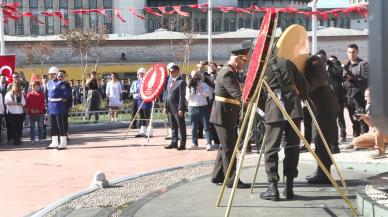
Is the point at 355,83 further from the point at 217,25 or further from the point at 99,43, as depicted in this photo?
the point at 217,25

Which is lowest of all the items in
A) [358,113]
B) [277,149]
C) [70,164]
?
[70,164]

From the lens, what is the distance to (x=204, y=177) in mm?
8602

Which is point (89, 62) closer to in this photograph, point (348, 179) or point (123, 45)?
point (123, 45)

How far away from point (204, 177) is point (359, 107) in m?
4.68

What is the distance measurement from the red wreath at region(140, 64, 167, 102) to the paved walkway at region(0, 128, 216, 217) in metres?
1.15

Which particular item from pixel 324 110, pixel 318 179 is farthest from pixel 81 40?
pixel 318 179

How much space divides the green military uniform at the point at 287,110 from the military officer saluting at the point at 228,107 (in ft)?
3.24

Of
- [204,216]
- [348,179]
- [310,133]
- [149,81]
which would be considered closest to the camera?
[204,216]

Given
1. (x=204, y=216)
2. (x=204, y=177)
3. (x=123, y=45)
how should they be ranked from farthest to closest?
1. (x=123, y=45)
2. (x=204, y=177)
3. (x=204, y=216)

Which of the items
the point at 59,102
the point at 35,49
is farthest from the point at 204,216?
the point at 35,49

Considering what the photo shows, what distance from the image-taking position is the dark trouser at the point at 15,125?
1510 cm

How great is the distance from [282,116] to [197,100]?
6478mm

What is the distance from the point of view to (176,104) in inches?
512

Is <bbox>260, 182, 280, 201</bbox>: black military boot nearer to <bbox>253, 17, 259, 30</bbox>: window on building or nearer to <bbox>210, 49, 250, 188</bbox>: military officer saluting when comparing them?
<bbox>210, 49, 250, 188</bbox>: military officer saluting
